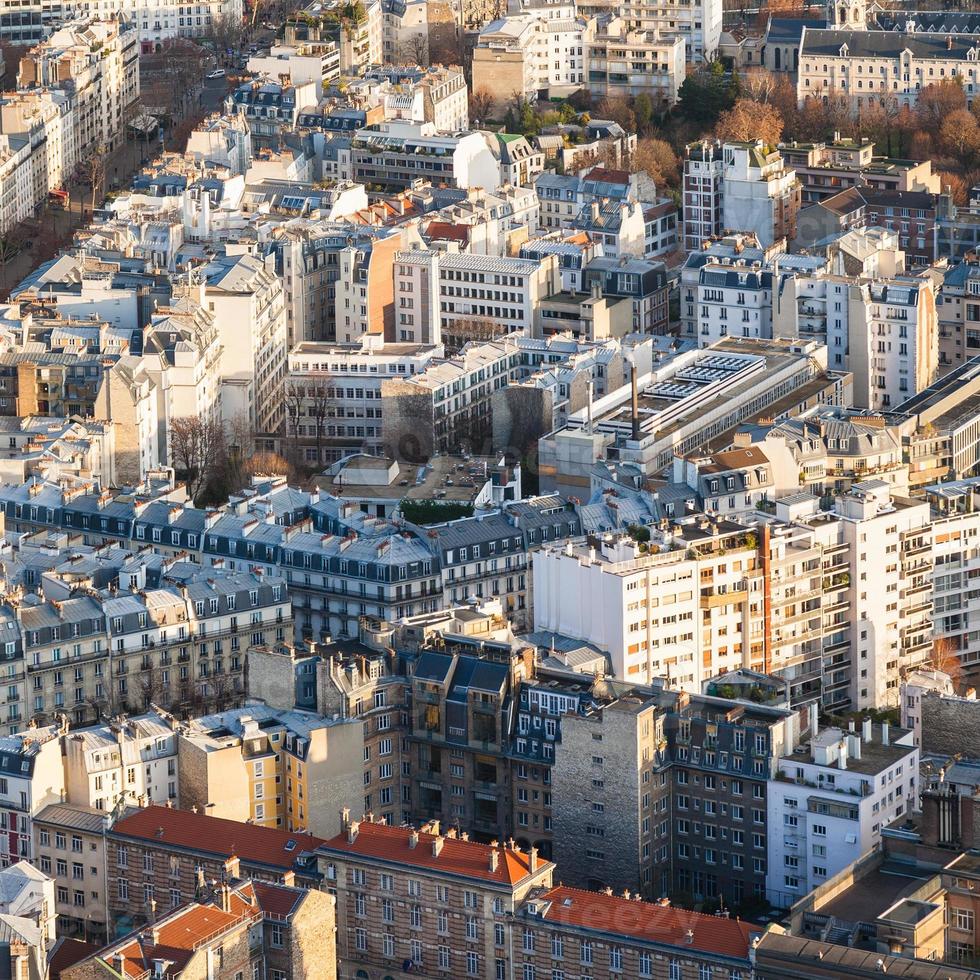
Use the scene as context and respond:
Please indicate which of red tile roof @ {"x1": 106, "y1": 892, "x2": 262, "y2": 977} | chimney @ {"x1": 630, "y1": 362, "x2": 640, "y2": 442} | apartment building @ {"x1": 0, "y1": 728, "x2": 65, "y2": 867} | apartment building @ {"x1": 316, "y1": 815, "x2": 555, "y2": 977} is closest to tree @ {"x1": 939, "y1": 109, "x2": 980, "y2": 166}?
chimney @ {"x1": 630, "y1": 362, "x2": 640, "y2": 442}

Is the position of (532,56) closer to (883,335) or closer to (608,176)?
(608,176)

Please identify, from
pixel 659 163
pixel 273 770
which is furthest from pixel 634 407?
pixel 659 163

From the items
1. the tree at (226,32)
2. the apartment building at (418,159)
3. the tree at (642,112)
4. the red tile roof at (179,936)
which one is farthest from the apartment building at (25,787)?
the tree at (226,32)

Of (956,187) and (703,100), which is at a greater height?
(703,100)

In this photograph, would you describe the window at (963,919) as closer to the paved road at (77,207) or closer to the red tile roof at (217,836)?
the red tile roof at (217,836)

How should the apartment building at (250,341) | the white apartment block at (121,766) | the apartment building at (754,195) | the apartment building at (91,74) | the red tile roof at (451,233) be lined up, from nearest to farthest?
the white apartment block at (121,766), the apartment building at (250,341), the red tile roof at (451,233), the apartment building at (754,195), the apartment building at (91,74)

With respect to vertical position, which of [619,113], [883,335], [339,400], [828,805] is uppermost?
[619,113]

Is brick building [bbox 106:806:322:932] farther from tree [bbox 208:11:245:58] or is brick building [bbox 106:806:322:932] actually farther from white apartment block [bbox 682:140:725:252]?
tree [bbox 208:11:245:58]
